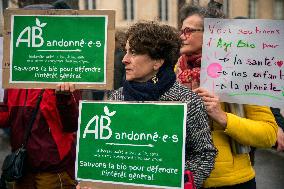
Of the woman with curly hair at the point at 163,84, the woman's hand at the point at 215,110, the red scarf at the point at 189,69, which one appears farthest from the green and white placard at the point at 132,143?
the red scarf at the point at 189,69

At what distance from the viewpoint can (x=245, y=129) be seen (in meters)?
2.76

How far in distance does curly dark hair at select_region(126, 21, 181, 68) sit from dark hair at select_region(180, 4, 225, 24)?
0.35m

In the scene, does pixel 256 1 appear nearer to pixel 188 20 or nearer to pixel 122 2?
pixel 122 2

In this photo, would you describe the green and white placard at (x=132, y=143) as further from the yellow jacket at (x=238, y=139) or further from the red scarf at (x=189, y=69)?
the red scarf at (x=189, y=69)

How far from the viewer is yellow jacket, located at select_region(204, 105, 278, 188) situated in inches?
109

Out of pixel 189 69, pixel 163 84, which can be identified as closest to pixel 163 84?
pixel 163 84

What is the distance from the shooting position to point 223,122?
273cm

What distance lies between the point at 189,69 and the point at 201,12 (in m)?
0.32

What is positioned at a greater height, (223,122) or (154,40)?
(154,40)

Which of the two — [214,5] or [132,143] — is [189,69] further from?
[132,143]

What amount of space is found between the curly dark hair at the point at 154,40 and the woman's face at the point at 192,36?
25 centimetres

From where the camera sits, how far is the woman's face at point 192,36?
2.94 metres

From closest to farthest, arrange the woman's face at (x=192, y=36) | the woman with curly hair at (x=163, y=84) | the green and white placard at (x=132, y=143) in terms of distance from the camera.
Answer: the green and white placard at (x=132, y=143), the woman with curly hair at (x=163, y=84), the woman's face at (x=192, y=36)

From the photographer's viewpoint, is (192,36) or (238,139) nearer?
(238,139)
